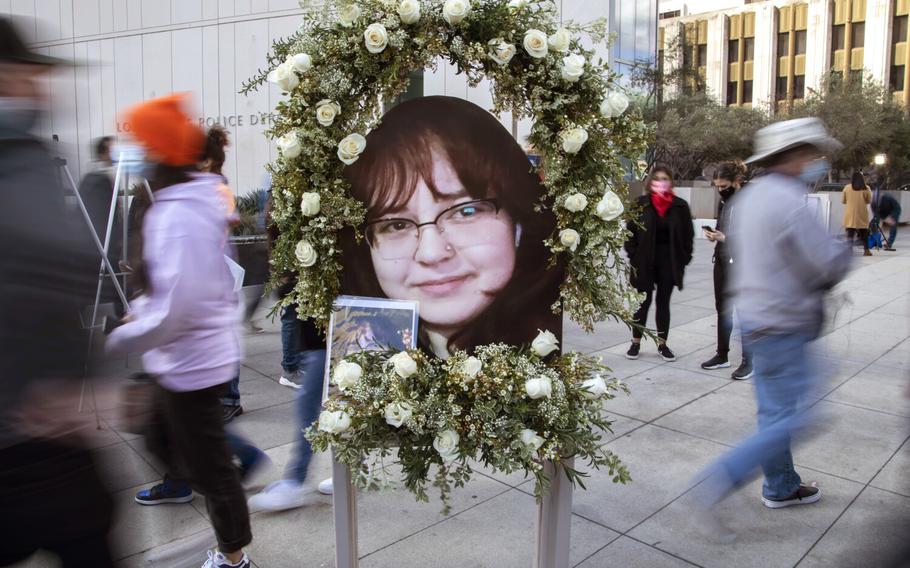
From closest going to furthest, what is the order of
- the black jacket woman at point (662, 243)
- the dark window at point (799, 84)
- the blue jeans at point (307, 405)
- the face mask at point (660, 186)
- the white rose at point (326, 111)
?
the white rose at point (326, 111) → the blue jeans at point (307, 405) → the face mask at point (660, 186) → the black jacket woman at point (662, 243) → the dark window at point (799, 84)

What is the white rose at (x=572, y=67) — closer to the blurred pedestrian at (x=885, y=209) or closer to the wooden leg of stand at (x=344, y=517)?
the wooden leg of stand at (x=344, y=517)

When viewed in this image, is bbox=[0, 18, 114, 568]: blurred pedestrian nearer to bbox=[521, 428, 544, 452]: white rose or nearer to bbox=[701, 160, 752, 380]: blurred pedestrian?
bbox=[521, 428, 544, 452]: white rose

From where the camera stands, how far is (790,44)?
61.2 m

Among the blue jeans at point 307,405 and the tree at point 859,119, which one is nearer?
the blue jeans at point 307,405

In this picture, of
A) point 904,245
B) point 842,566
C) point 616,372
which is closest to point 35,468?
point 842,566

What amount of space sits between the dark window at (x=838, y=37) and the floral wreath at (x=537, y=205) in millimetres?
66150

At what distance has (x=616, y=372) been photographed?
6.46m

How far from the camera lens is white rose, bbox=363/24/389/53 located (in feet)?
8.05

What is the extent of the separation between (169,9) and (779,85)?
5787 centimetres

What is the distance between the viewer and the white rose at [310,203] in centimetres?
261

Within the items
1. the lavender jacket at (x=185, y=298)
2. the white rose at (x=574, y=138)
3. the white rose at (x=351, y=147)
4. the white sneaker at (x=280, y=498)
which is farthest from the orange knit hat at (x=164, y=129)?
the white sneaker at (x=280, y=498)

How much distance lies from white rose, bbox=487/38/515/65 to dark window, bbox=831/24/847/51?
66296mm

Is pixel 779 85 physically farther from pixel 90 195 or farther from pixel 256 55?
pixel 90 195

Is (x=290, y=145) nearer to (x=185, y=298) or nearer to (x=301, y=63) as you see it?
(x=301, y=63)
